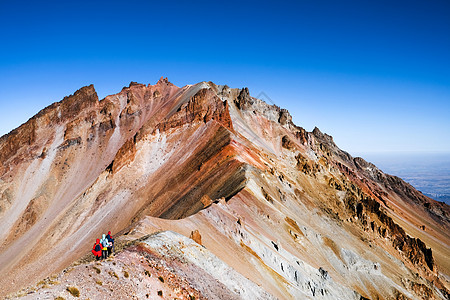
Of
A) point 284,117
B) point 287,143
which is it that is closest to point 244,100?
point 284,117

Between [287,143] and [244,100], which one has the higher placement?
[244,100]

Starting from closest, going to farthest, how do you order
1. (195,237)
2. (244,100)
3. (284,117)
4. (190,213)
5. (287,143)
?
(195,237) → (190,213) → (287,143) → (244,100) → (284,117)

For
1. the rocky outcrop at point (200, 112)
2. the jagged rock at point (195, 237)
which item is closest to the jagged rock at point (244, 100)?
the rocky outcrop at point (200, 112)

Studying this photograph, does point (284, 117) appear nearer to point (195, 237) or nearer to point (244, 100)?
point (244, 100)

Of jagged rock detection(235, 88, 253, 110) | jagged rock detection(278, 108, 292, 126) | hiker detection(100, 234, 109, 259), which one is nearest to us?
hiker detection(100, 234, 109, 259)

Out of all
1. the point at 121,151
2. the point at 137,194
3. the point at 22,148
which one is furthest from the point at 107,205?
the point at 22,148

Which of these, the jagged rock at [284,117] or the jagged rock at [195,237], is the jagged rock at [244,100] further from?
the jagged rock at [195,237]

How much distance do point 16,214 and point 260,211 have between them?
207 feet

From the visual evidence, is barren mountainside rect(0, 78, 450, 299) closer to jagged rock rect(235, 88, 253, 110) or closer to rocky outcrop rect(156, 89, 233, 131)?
rocky outcrop rect(156, 89, 233, 131)

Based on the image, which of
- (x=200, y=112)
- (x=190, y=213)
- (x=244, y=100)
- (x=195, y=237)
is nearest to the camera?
(x=195, y=237)

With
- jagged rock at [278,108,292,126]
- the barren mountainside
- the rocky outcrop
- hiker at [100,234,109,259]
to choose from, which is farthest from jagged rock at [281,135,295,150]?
hiker at [100,234,109,259]

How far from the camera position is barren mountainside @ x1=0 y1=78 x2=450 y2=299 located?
926 inches

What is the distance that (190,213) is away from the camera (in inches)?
1719

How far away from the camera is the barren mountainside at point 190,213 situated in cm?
2352
